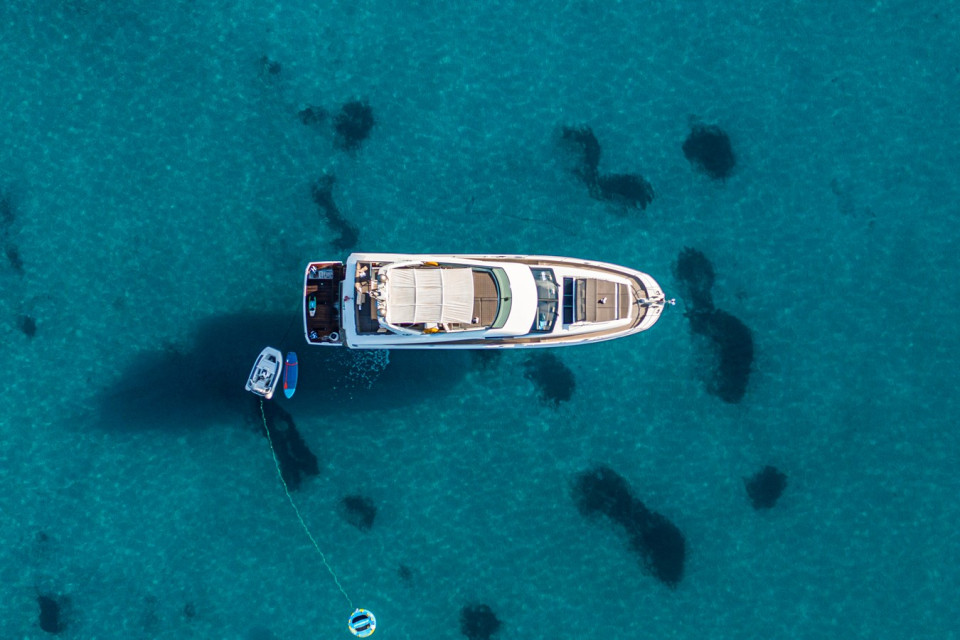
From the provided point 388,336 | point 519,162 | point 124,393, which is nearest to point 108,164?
point 124,393

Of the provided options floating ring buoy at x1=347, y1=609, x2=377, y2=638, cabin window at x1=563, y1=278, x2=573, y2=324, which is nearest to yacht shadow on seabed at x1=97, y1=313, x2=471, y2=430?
cabin window at x1=563, y1=278, x2=573, y2=324

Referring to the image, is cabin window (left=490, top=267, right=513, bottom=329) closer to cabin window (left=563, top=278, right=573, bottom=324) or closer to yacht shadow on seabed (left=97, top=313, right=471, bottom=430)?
cabin window (left=563, top=278, right=573, bottom=324)

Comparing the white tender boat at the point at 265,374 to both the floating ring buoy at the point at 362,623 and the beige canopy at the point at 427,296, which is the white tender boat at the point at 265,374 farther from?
the floating ring buoy at the point at 362,623

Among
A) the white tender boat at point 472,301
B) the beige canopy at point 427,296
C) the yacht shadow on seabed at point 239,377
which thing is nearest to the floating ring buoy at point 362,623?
the yacht shadow on seabed at point 239,377

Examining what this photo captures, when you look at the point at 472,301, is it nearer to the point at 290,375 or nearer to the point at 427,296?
the point at 427,296

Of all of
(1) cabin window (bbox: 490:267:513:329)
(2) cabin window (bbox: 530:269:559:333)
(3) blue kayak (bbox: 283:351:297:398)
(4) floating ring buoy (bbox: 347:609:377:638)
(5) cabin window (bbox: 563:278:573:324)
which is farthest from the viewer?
(3) blue kayak (bbox: 283:351:297:398)

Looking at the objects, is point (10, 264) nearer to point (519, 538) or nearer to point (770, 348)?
point (519, 538)

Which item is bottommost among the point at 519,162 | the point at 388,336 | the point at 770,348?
the point at 388,336
